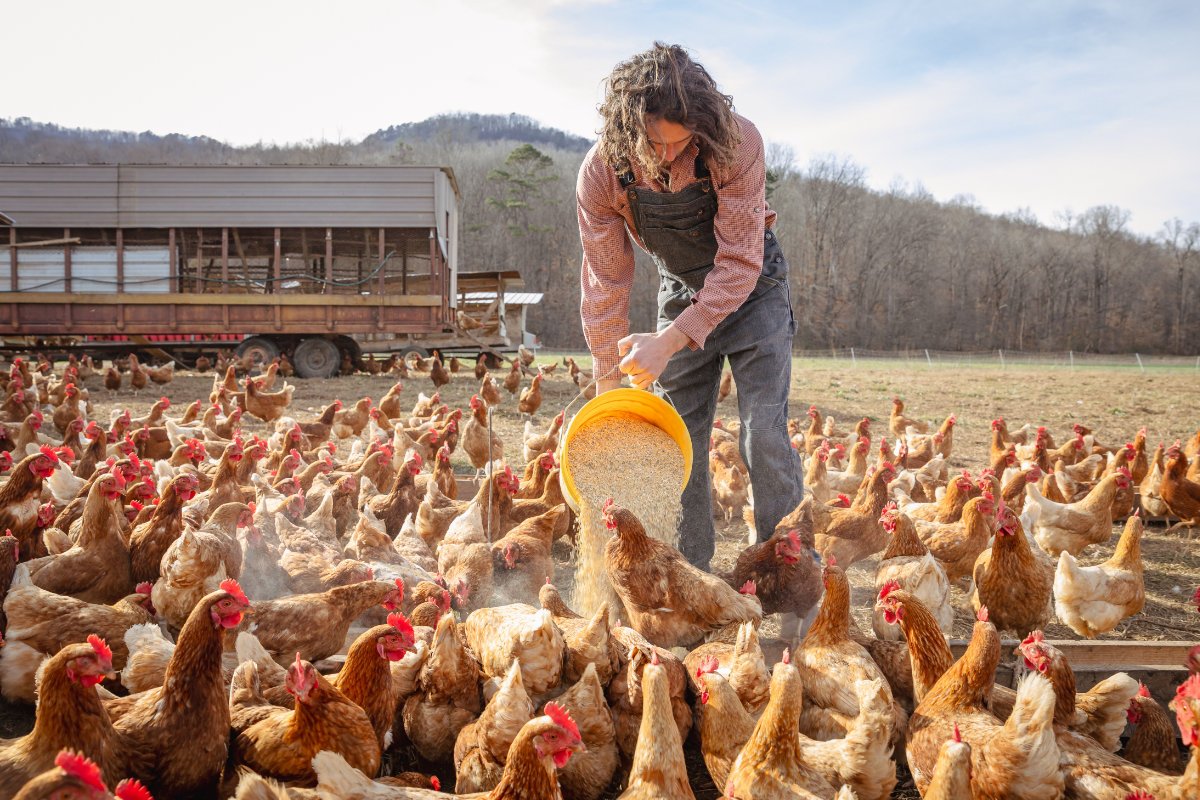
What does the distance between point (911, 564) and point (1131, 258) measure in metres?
63.8

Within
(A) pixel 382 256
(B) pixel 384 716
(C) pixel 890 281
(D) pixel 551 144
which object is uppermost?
(D) pixel 551 144

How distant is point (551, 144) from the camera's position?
95.9 meters

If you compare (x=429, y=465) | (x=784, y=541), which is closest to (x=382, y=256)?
(x=429, y=465)

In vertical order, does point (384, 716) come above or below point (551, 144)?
below

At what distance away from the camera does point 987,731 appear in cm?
214

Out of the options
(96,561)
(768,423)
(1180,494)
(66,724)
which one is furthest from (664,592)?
(1180,494)

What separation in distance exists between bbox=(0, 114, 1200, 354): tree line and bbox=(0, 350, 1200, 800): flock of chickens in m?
44.5

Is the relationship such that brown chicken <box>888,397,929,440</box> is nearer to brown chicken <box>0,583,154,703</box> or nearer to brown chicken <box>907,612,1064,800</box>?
brown chicken <box>907,612,1064,800</box>

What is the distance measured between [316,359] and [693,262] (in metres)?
13.0

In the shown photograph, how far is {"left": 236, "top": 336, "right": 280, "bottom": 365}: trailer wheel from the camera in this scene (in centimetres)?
1469

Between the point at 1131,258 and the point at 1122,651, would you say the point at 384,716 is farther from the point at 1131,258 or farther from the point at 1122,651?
the point at 1131,258

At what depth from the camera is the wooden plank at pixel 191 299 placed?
14.8m

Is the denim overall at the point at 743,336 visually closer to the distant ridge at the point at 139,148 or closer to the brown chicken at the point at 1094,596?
the brown chicken at the point at 1094,596

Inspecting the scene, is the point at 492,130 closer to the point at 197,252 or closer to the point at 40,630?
the point at 197,252
